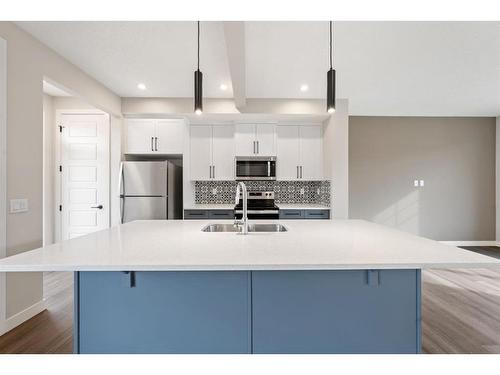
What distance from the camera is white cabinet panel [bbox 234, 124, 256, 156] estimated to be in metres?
4.57

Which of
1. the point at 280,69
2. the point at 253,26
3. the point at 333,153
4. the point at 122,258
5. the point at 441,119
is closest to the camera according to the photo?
the point at 122,258

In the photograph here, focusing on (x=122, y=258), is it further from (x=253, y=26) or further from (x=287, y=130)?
(x=287, y=130)

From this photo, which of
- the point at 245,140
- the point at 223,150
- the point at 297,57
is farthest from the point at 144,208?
the point at 297,57

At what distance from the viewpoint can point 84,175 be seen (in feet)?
15.0

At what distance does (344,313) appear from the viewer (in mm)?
1507

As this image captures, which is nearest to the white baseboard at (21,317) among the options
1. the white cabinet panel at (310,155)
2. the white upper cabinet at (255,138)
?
the white upper cabinet at (255,138)

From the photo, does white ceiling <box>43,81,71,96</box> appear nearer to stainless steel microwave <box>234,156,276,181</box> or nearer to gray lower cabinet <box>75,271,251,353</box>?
stainless steel microwave <box>234,156,276,181</box>

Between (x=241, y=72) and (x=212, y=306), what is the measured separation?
234cm

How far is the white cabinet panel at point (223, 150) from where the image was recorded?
15.2 ft

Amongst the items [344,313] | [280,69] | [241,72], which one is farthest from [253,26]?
[344,313]

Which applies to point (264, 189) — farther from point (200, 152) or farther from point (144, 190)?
point (144, 190)

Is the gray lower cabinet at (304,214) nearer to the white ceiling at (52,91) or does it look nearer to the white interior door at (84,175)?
the white interior door at (84,175)

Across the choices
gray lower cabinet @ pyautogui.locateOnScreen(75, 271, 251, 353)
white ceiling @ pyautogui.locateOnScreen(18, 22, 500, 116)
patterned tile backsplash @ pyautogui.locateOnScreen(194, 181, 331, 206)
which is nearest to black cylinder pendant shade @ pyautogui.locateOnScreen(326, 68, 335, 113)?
white ceiling @ pyautogui.locateOnScreen(18, 22, 500, 116)

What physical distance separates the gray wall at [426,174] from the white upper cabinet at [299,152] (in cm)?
126
